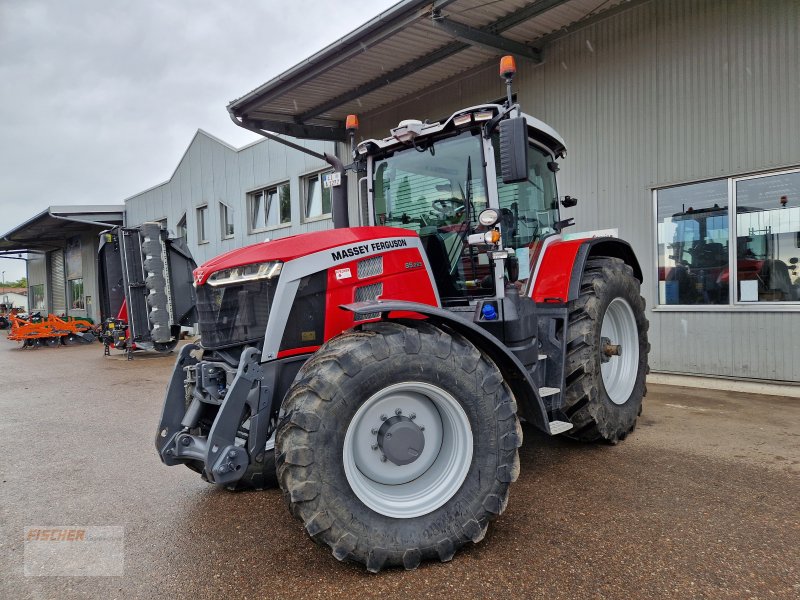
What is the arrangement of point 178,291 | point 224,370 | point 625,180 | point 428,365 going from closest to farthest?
point 428,365 < point 224,370 < point 625,180 < point 178,291

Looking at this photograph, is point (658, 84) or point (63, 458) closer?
point (63, 458)

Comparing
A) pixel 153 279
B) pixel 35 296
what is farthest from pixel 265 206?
pixel 35 296

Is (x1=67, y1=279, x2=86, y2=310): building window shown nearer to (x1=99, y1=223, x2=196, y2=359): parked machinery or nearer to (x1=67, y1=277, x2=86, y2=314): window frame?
(x1=67, y1=277, x2=86, y2=314): window frame

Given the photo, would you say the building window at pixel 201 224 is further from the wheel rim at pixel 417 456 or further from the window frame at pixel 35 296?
Result: the window frame at pixel 35 296

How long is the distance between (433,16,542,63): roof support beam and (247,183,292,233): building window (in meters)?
7.44

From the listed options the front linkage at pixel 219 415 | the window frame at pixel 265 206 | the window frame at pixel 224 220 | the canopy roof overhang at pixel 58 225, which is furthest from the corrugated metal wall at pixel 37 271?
the front linkage at pixel 219 415

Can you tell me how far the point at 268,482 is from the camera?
3670 mm

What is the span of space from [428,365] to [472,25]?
21.6 ft

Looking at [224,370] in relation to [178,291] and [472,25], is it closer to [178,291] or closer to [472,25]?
[472,25]

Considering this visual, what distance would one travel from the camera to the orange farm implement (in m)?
16.3

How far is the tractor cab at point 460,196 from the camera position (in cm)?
354

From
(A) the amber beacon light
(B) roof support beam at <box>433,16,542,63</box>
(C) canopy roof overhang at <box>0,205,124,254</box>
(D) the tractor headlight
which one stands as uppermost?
(B) roof support beam at <box>433,16,542,63</box>

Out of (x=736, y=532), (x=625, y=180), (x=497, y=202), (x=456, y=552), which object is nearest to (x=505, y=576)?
(x=456, y=552)

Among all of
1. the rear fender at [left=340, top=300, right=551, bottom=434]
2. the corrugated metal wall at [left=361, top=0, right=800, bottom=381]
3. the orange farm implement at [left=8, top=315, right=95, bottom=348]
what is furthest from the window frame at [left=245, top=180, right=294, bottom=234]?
the rear fender at [left=340, top=300, right=551, bottom=434]
